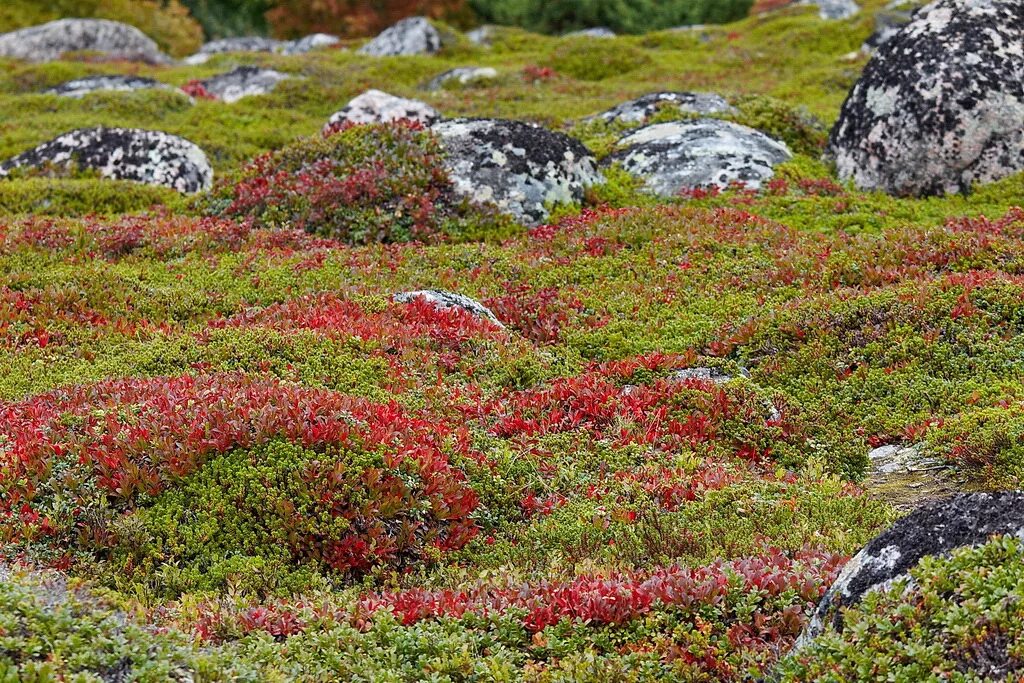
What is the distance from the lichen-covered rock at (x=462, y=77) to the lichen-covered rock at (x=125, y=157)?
49.5ft

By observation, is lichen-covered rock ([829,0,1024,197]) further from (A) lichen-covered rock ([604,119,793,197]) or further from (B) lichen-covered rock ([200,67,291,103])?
→ (B) lichen-covered rock ([200,67,291,103])

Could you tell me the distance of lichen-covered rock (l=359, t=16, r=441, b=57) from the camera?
48375 mm

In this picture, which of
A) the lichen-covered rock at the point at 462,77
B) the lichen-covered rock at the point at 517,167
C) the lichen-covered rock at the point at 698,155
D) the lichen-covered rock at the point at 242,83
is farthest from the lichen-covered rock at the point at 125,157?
the lichen-covered rock at the point at 462,77

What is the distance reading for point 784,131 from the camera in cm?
2405

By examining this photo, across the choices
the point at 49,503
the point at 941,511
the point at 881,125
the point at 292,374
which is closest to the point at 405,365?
the point at 292,374

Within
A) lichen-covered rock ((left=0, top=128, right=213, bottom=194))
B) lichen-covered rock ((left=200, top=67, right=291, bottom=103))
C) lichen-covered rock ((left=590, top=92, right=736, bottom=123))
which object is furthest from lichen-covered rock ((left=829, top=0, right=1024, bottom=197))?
lichen-covered rock ((left=200, top=67, right=291, bottom=103))

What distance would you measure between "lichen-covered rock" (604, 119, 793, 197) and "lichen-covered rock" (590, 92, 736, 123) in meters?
2.20

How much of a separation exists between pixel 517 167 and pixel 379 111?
28.6 ft

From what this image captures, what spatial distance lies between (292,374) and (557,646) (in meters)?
6.02

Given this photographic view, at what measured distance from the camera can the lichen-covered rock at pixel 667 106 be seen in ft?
84.5

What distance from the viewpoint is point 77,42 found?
2184 inches

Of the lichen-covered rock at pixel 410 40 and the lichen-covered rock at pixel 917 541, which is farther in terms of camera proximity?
the lichen-covered rock at pixel 410 40

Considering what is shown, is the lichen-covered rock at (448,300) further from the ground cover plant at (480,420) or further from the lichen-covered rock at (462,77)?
the lichen-covered rock at (462,77)

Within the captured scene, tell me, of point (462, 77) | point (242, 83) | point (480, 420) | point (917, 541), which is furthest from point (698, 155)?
point (242, 83)
